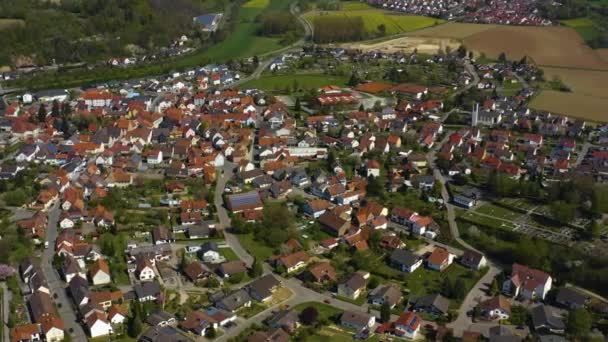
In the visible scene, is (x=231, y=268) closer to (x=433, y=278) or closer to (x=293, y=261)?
(x=293, y=261)

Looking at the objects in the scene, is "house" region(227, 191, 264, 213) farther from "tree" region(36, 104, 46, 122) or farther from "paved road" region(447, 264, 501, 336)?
"tree" region(36, 104, 46, 122)

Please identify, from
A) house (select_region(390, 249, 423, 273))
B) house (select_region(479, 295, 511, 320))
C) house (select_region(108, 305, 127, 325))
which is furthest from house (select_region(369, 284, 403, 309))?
house (select_region(108, 305, 127, 325))

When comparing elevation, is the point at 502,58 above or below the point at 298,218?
below

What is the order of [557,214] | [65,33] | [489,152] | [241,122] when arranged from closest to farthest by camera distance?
[557,214]
[489,152]
[241,122]
[65,33]

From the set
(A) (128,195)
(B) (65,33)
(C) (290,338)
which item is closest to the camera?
(C) (290,338)

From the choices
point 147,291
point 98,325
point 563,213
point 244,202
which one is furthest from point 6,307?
point 563,213

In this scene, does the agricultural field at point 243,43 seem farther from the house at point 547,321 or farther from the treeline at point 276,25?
the house at point 547,321

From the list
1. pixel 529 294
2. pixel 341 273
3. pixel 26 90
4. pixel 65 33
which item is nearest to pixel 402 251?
pixel 341 273

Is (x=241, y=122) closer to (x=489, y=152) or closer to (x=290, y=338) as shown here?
(x=489, y=152)

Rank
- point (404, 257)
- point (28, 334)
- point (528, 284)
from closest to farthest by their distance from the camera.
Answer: point (28, 334), point (528, 284), point (404, 257)
